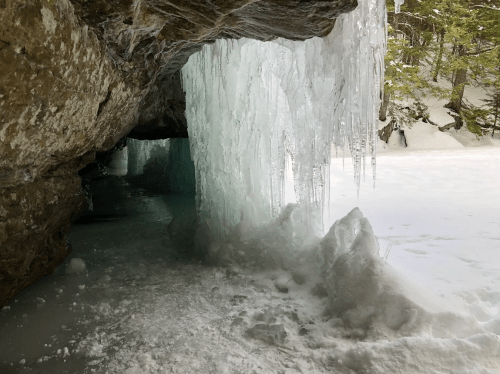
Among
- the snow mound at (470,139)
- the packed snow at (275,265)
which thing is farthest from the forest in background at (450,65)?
the packed snow at (275,265)

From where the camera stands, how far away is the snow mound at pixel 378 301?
2.44 m

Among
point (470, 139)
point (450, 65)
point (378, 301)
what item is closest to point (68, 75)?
point (378, 301)

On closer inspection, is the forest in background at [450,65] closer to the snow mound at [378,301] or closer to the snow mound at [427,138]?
the snow mound at [427,138]

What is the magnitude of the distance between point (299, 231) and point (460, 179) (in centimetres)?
559

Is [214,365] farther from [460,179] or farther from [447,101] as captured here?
[447,101]

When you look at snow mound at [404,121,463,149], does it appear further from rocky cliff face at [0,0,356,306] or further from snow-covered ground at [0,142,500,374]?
rocky cliff face at [0,0,356,306]

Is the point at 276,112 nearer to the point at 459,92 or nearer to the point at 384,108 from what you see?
the point at 384,108

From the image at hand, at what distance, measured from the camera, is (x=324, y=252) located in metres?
3.60

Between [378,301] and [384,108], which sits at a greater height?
[384,108]

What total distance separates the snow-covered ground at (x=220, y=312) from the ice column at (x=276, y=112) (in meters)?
0.94

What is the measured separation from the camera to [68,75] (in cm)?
209

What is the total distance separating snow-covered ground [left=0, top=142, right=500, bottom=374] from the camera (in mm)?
2219

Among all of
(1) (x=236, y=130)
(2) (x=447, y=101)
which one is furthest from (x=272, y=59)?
(2) (x=447, y=101)

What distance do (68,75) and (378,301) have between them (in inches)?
103
